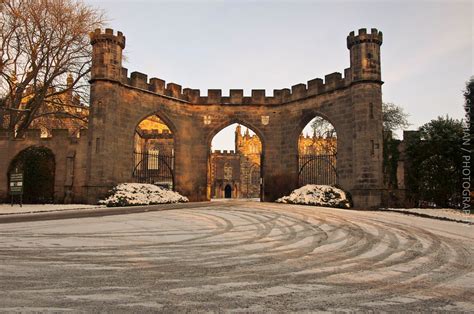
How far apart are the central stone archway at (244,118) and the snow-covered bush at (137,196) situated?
86 cm

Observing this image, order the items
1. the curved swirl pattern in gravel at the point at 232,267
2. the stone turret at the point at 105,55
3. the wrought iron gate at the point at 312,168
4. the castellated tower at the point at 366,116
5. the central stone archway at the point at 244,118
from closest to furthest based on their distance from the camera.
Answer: the curved swirl pattern in gravel at the point at 232,267 < the castellated tower at the point at 366,116 < the central stone archway at the point at 244,118 < the stone turret at the point at 105,55 < the wrought iron gate at the point at 312,168

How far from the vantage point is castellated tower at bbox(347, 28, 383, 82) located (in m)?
17.2

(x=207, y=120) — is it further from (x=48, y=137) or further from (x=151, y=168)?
(x=151, y=168)

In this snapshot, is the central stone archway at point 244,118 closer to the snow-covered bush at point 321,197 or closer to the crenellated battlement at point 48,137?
the snow-covered bush at point 321,197

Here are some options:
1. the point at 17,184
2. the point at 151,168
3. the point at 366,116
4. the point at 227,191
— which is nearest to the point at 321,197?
the point at 366,116

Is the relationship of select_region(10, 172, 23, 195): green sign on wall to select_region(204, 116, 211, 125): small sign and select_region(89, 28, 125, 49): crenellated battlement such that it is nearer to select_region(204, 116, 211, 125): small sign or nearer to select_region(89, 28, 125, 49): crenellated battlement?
select_region(89, 28, 125, 49): crenellated battlement

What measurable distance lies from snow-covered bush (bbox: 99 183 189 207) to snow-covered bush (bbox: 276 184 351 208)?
20.3ft

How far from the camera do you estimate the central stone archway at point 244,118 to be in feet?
56.0

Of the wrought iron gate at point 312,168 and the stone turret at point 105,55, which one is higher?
the stone turret at point 105,55

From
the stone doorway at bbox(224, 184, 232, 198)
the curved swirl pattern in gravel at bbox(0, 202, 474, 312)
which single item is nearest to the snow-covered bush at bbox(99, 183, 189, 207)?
the curved swirl pattern in gravel at bbox(0, 202, 474, 312)

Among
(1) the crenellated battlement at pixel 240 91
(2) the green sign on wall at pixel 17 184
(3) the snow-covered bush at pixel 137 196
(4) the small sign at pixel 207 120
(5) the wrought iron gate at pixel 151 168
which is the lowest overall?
(3) the snow-covered bush at pixel 137 196

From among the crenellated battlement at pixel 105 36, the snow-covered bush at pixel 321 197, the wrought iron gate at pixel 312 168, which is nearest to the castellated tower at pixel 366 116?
the snow-covered bush at pixel 321 197

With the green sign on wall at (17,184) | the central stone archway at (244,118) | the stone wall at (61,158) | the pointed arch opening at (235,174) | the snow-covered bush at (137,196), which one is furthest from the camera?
the pointed arch opening at (235,174)

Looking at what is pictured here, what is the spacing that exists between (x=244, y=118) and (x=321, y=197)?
25.1 feet
